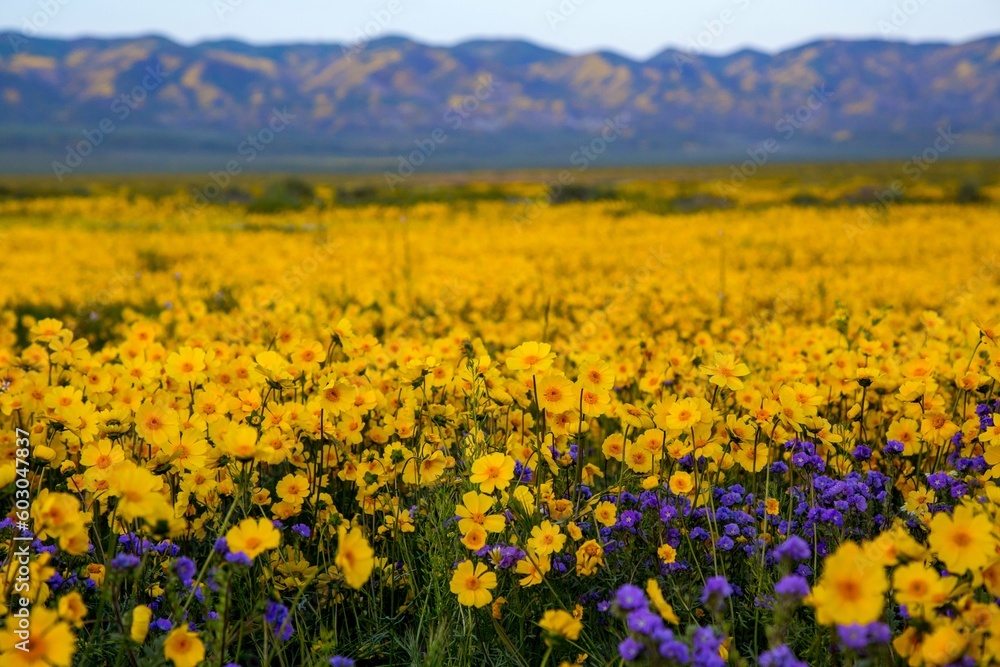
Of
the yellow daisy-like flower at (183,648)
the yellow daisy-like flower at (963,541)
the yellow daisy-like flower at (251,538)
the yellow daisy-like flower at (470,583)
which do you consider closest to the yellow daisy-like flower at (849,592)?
the yellow daisy-like flower at (963,541)

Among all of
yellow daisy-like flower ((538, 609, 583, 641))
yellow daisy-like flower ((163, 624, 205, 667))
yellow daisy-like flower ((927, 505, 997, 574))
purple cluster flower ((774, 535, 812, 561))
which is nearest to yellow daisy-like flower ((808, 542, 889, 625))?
purple cluster flower ((774, 535, 812, 561))

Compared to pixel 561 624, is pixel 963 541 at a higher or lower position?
higher

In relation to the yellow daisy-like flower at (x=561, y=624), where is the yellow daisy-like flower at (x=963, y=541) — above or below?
above

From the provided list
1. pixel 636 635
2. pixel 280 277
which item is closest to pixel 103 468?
pixel 636 635

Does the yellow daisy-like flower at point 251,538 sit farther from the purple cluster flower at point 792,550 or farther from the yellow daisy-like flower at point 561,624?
the purple cluster flower at point 792,550

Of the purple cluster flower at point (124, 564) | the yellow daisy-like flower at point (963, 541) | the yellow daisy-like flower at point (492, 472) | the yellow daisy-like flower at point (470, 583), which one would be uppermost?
the yellow daisy-like flower at point (963, 541)

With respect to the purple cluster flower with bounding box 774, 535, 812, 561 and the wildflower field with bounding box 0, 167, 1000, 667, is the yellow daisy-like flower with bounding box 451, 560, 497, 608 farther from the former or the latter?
the purple cluster flower with bounding box 774, 535, 812, 561

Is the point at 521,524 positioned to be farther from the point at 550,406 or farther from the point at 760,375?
the point at 760,375

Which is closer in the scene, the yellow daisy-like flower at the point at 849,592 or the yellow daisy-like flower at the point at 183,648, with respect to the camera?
the yellow daisy-like flower at the point at 849,592

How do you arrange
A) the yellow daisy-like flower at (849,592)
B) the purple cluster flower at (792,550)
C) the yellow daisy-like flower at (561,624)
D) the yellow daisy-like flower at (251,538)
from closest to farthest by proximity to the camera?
the yellow daisy-like flower at (849,592) → the purple cluster flower at (792,550) → the yellow daisy-like flower at (561,624) → the yellow daisy-like flower at (251,538)

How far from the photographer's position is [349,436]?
95.0 inches

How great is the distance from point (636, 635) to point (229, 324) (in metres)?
3.99

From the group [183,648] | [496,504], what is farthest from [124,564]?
[496,504]

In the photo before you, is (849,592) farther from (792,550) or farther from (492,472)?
(492,472)
